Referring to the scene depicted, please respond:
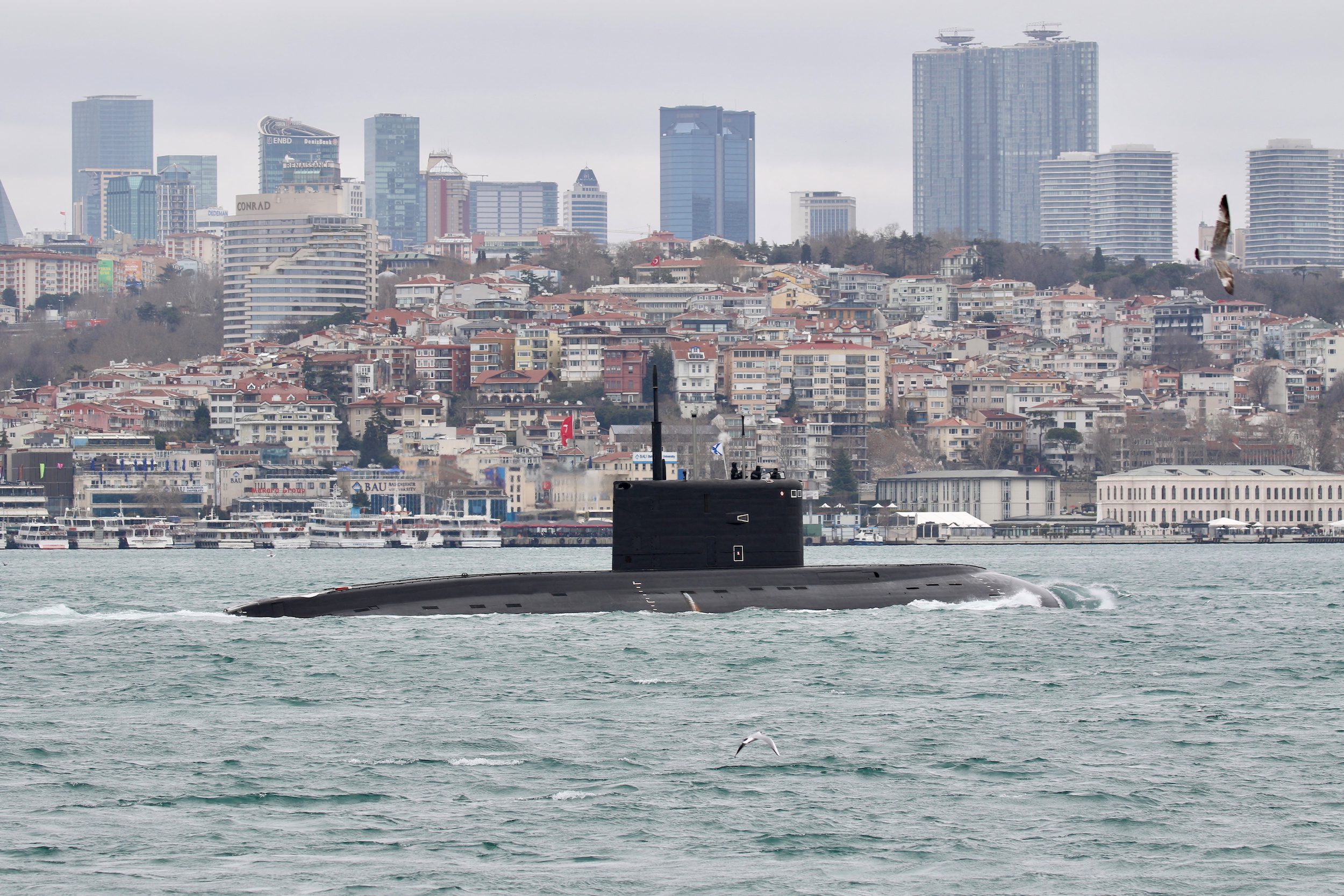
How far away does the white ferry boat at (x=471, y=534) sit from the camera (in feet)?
362

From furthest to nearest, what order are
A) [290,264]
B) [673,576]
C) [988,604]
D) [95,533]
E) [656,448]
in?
1. [290,264]
2. [95,533]
3. [988,604]
4. [656,448]
5. [673,576]

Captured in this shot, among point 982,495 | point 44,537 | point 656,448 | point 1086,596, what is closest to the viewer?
point 656,448

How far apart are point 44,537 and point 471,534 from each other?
21.7 m

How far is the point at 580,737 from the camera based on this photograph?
20375 mm

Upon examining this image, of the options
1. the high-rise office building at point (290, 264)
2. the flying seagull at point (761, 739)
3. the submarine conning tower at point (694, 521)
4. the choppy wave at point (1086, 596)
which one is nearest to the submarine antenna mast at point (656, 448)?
the submarine conning tower at point (694, 521)

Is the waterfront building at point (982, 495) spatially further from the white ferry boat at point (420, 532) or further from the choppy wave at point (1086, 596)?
the choppy wave at point (1086, 596)

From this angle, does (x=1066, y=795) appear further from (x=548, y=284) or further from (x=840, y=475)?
(x=548, y=284)

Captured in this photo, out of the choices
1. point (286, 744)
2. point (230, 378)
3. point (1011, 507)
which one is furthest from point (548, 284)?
point (286, 744)

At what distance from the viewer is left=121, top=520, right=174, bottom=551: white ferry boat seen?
109875 mm

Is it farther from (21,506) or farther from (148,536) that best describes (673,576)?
(21,506)

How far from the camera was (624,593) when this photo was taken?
29984 millimetres

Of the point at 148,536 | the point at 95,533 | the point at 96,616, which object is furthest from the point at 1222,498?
the point at 96,616

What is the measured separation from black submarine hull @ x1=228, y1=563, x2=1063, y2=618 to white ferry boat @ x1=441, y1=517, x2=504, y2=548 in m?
77.1

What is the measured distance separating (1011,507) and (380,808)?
9951cm
